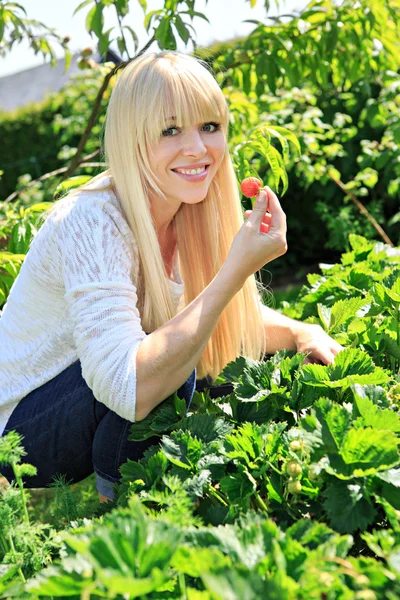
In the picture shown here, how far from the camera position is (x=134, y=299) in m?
1.65

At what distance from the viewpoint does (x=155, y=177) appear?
182cm

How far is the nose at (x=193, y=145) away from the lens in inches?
70.3

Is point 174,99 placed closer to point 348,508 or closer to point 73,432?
point 73,432

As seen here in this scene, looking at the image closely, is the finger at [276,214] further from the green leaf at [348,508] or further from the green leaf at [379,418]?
the green leaf at [348,508]

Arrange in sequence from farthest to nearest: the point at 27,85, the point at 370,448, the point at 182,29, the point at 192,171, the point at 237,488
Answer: the point at 27,85 → the point at 182,29 → the point at 192,171 → the point at 237,488 → the point at 370,448

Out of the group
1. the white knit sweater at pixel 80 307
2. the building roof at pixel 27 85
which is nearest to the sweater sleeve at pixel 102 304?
the white knit sweater at pixel 80 307

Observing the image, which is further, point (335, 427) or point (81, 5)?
point (81, 5)

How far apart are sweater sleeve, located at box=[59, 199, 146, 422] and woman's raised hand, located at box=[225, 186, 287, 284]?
0.85 feet

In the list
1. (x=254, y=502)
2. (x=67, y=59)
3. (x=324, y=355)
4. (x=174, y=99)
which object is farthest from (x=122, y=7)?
(x=254, y=502)

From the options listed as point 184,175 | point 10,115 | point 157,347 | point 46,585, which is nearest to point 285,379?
point 157,347

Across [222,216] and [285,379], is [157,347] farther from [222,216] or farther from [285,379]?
[222,216]

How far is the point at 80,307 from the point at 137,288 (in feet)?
1.00

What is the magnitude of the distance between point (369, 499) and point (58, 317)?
1.06m

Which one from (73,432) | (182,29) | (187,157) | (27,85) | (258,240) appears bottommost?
(27,85)
